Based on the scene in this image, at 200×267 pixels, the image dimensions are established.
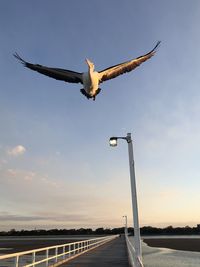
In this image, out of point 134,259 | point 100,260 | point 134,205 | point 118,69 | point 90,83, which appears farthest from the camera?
point 100,260

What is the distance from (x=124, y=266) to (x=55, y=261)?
131 inches

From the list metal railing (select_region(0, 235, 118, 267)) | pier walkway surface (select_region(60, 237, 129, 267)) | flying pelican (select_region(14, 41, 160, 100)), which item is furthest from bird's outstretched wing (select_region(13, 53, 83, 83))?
pier walkway surface (select_region(60, 237, 129, 267))

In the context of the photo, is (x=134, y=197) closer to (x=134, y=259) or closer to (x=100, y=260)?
(x=134, y=259)

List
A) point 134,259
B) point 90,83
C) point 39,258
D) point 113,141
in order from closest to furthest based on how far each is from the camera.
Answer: point 90,83 → point 134,259 → point 113,141 → point 39,258

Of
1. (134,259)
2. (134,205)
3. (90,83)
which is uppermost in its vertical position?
(90,83)

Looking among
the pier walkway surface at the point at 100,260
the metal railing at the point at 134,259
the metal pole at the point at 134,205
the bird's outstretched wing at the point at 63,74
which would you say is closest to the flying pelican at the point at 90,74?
the bird's outstretched wing at the point at 63,74

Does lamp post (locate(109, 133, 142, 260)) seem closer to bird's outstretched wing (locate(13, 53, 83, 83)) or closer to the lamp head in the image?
the lamp head

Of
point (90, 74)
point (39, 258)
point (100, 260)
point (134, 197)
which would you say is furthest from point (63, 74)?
point (100, 260)

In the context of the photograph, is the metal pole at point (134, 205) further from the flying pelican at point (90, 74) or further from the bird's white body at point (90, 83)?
the bird's white body at point (90, 83)

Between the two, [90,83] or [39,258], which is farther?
[39,258]

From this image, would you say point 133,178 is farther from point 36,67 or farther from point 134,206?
point 36,67

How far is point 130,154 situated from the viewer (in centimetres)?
1460

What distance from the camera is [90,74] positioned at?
8914mm

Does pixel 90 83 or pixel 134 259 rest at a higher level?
pixel 90 83
